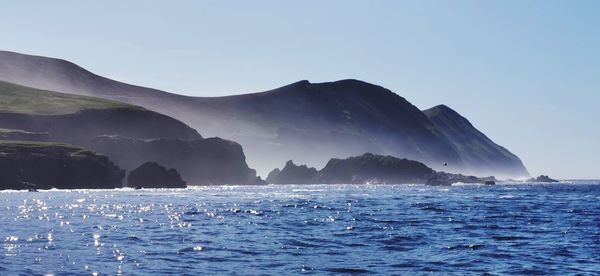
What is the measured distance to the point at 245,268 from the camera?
35000mm

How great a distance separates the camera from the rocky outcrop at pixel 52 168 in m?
167

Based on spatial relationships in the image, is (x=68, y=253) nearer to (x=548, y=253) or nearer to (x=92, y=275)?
(x=92, y=275)

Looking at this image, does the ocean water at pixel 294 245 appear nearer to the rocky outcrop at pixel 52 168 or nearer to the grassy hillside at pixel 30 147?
the rocky outcrop at pixel 52 168

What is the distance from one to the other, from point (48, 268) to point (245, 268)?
970 cm

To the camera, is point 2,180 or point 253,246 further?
point 2,180

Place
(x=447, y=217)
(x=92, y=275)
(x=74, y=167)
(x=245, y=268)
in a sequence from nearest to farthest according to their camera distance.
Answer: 1. (x=92, y=275)
2. (x=245, y=268)
3. (x=447, y=217)
4. (x=74, y=167)

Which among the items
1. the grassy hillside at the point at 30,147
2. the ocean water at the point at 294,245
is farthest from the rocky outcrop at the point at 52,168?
the ocean water at the point at 294,245

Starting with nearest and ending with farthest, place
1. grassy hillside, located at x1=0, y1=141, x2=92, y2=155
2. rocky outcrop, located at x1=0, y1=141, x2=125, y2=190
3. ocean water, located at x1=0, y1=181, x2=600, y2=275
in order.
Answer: ocean water, located at x1=0, y1=181, x2=600, y2=275 → rocky outcrop, located at x1=0, y1=141, x2=125, y2=190 → grassy hillside, located at x1=0, y1=141, x2=92, y2=155

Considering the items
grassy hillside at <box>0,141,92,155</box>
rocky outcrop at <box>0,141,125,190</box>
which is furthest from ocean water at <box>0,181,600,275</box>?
grassy hillside at <box>0,141,92,155</box>

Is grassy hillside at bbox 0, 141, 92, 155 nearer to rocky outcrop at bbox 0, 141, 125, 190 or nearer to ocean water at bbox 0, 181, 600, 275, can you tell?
rocky outcrop at bbox 0, 141, 125, 190

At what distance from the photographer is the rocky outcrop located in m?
167

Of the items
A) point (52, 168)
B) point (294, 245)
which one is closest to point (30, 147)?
point (52, 168)

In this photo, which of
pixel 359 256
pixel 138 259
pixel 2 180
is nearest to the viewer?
pixel 138 259

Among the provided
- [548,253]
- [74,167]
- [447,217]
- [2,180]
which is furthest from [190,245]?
[74,167]
